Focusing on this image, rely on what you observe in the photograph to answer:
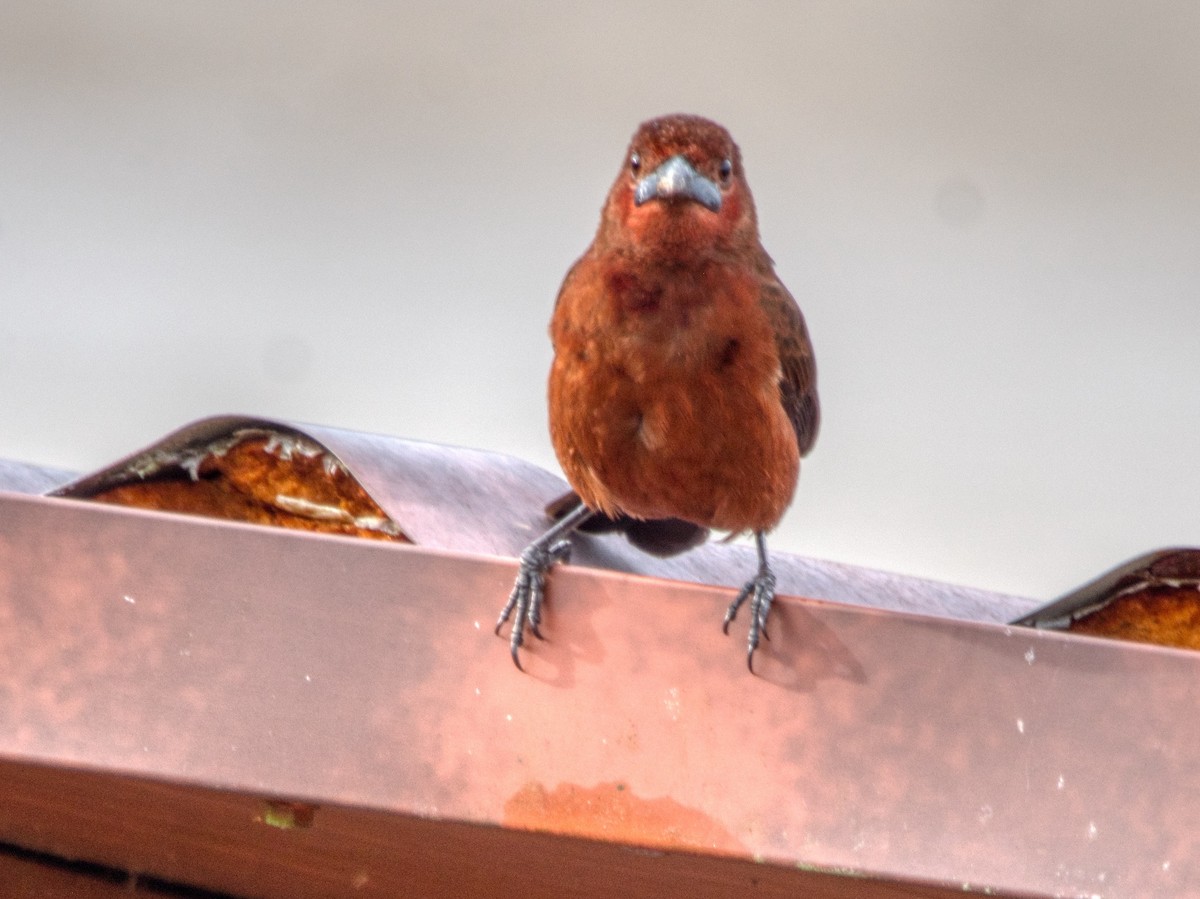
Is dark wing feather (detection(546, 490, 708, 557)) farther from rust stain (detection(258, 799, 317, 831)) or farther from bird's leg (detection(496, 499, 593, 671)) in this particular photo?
rust stain (detection(258, 799, 317, 831))

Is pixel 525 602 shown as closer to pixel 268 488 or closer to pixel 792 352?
pixel 268 488

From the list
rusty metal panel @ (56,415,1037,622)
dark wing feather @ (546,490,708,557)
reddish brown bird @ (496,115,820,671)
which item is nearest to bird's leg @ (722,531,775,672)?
rusty metal panel @ (56,415,1037,622)

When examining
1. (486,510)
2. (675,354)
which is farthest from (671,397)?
(486,510)

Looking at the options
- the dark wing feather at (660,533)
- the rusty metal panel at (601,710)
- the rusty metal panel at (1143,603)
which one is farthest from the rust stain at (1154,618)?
the dark wing feather at (660,533)

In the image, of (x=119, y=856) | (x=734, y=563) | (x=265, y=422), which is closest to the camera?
(x=265, y=422)

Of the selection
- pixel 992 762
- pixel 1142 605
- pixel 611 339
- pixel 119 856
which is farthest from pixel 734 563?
pixel 992 762

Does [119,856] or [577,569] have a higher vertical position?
[577,569]

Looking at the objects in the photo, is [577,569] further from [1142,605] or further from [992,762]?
[1142,605]
